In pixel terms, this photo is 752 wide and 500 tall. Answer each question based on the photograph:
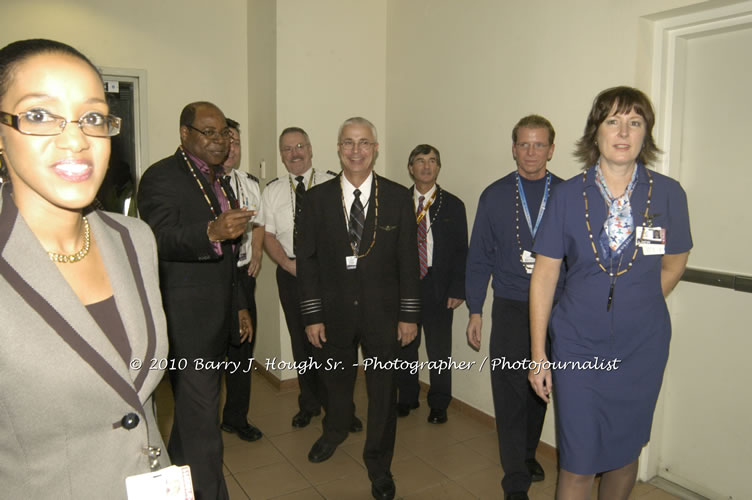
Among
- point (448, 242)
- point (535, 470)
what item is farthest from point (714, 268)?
point (448, 242)

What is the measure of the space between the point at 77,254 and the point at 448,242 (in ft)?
9.51

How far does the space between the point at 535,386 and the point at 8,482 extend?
1.82 metres

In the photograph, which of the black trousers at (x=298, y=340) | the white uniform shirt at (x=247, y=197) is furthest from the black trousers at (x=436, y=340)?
the white uniform shirt at (x=247, y=197)

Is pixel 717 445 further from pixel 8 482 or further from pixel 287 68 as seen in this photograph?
pixel 287 68

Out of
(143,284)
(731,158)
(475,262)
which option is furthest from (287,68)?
(143,284)

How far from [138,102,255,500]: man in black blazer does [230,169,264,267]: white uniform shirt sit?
1080mm

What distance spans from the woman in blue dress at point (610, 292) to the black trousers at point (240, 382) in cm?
205

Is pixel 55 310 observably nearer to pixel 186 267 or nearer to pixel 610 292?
pixel 186 267

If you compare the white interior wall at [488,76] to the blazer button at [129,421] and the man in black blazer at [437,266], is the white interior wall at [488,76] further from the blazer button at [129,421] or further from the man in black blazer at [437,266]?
the blazer button at [129,421]

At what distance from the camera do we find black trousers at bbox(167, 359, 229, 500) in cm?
244

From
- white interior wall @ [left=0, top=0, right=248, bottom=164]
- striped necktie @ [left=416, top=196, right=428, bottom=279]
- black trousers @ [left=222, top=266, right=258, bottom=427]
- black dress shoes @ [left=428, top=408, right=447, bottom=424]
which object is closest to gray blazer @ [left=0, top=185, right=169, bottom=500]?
black trousers @ [left=222, top=266, right=258, bottom=427]

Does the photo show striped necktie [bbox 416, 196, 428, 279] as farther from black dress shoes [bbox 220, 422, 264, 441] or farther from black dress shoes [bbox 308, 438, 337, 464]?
black dress shoes [bbox 220, 422, 264, 441]

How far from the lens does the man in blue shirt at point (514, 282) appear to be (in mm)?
2824

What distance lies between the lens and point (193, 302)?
2.43 m
